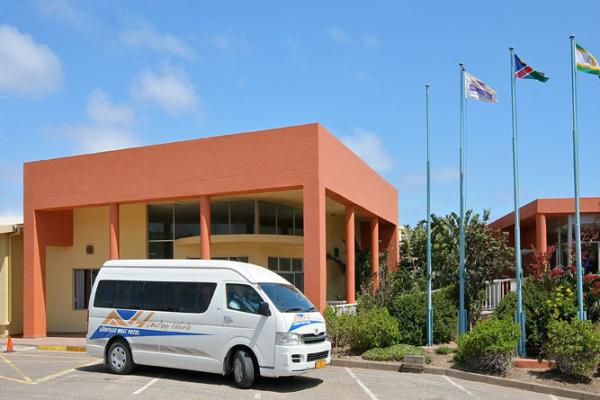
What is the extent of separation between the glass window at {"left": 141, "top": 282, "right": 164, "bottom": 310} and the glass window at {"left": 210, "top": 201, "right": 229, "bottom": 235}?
8475mm

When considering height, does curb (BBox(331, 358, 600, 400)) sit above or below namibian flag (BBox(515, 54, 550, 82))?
below

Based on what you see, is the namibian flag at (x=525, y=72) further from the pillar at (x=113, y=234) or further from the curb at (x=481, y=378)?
the pillar at (x=113, y=234)

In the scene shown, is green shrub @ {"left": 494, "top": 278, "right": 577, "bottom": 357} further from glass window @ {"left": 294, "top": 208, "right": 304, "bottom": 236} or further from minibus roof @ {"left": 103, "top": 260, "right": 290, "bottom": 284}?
glass window @ {"left": 294, "top": 208, "right": 304, "bottom": 236}

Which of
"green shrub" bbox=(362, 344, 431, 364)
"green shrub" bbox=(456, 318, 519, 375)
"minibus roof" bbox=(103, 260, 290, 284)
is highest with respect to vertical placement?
"minibus roof" bbox=(103, 260, 290, 284)

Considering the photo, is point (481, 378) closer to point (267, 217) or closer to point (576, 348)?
point (576, 348)

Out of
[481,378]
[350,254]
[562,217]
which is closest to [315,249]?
[350,254]

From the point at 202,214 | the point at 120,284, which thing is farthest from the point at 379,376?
the point at 202,214

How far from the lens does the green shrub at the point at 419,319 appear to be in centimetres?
1561

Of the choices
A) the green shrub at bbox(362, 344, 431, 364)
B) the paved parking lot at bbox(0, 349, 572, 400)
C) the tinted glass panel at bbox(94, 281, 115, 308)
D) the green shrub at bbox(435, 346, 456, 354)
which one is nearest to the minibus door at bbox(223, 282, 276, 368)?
the paved parking lot at bbox(0, 349, 572, 400)

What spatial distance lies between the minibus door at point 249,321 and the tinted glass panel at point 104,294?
2.94m

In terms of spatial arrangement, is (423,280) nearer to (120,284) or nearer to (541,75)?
(541,75)

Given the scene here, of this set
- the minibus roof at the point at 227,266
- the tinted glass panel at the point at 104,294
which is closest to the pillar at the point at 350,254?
the minibus roof at the point at 227,266

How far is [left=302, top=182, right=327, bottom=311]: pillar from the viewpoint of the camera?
16.0m

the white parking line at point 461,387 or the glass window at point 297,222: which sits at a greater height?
the glass window at point 297,222
